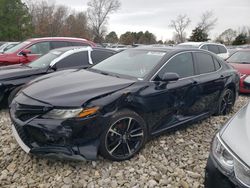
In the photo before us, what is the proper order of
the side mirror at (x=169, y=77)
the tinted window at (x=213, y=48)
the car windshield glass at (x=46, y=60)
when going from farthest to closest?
the tinted window at (x=213, y=48) < the car windshield glass at (x=46, y=60) < the side mirror at (x=169, y=77)

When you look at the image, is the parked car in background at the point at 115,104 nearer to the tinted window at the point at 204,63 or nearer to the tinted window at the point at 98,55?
the tinted window at the point at 204,63

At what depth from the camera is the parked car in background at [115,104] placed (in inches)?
108

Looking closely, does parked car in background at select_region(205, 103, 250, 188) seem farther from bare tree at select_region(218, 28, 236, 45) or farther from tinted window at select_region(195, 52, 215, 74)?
bare tree at select_region(218, 28, 236, 45)

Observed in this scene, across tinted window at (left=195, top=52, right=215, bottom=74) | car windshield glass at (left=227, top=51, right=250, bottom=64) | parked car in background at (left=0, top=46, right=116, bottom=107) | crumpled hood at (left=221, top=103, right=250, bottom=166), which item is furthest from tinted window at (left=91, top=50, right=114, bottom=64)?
car windshield glass at (left=227, top=51, right=250, bottom=64)

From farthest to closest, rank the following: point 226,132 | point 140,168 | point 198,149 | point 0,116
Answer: point 0,116 < point 198,149 < point 140,168 < point 226,132

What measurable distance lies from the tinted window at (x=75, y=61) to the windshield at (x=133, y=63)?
1.54m

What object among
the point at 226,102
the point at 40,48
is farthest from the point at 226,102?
the point at 40,48

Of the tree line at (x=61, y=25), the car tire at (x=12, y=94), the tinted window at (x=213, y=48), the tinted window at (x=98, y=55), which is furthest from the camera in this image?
the tree line at (x=61, y=25)

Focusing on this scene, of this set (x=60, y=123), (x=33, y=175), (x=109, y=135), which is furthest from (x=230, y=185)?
(x=33, y=175)

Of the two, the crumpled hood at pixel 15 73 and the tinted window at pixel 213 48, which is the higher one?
the tinted window at pixel 213 48

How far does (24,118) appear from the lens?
286cm

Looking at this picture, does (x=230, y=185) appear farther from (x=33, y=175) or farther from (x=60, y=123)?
(x=33, y=175)

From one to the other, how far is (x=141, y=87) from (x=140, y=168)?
1.06 meters

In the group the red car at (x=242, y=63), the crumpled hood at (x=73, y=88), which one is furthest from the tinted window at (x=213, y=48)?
the crumpled hood at (x=73, y=88)
